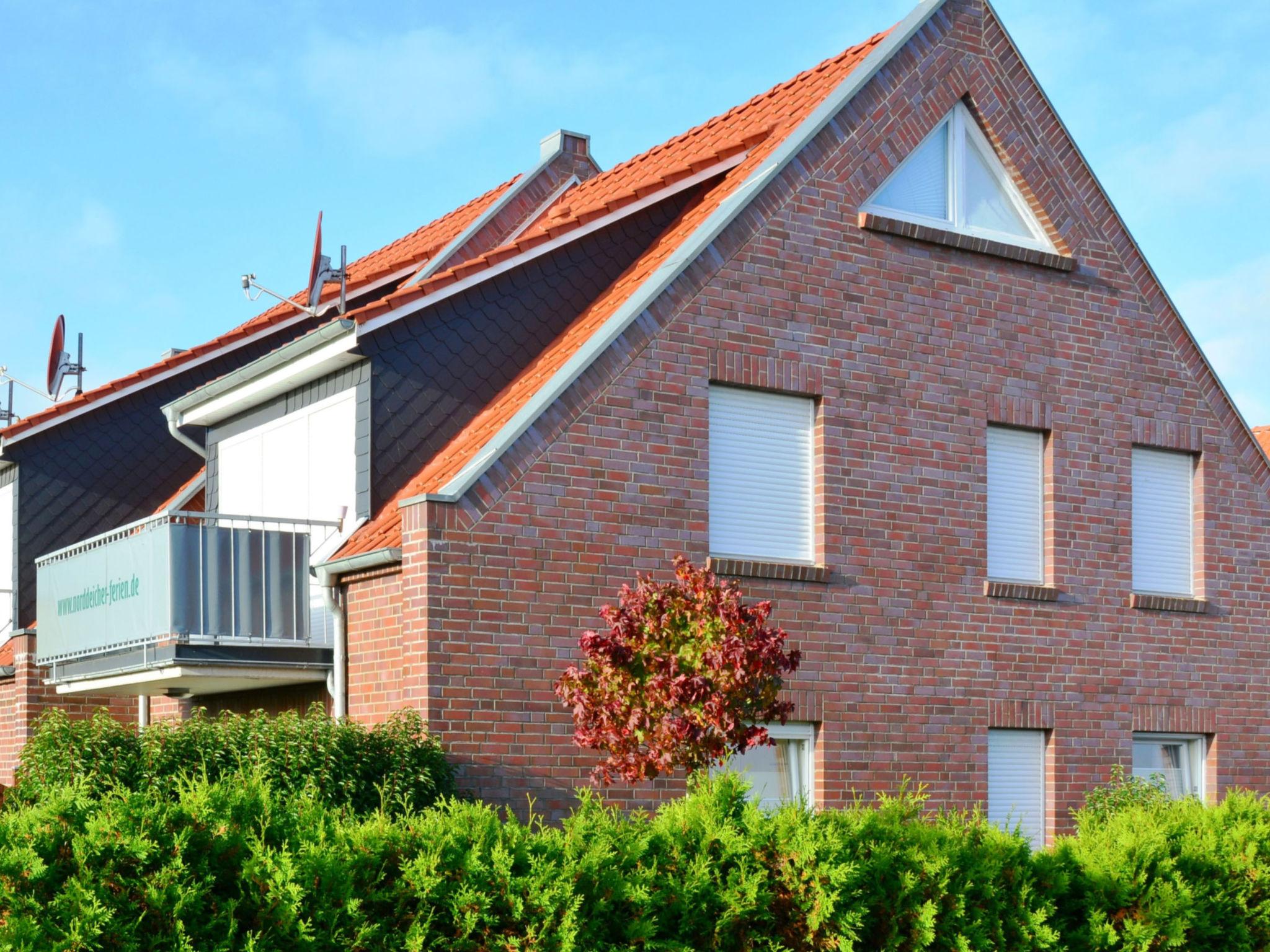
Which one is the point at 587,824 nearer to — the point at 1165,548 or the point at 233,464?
the point at 233,464

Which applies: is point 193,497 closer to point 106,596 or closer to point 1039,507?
point 106,596

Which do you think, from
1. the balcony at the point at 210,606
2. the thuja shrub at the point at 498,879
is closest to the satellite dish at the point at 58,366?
the balcony at the point at 210,606

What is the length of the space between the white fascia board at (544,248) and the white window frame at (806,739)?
4.95m

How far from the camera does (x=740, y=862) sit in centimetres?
952

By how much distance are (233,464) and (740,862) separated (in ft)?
32.1

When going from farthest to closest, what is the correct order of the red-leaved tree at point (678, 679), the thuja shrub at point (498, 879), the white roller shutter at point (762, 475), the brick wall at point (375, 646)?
the white roller shutter at point (762, 475) → the brick wall at point (375, 646) → the red-leaved tree at point (678, 679) → the thuja shrub at point (498, 879)

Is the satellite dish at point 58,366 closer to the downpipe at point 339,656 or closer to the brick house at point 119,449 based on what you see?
the brick house at point 119,449

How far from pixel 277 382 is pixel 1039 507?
7728 millimetres

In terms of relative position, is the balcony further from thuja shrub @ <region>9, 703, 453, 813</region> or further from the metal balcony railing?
thuja shrub @ <region>9, 703, 453, 813</region>

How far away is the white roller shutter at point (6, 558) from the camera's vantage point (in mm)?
20531

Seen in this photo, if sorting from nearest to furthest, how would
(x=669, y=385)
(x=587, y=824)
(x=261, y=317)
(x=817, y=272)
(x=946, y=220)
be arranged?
(x=587, y=824) < (x=669, y=385) < (x=817, y=272) < (x=946, y=220) < (x=261, y=317)

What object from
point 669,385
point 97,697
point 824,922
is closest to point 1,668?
point 97,697

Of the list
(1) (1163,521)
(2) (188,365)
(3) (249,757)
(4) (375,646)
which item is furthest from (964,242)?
(2) (188,365)

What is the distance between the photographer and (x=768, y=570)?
597 inches
